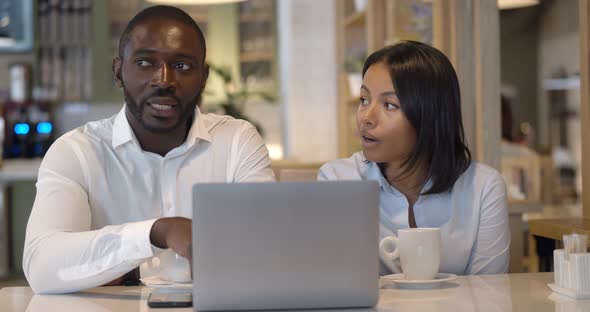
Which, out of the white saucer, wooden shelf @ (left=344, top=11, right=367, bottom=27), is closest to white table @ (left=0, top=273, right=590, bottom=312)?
the white saucer

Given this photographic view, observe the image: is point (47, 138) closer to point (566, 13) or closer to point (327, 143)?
point (327, 143)

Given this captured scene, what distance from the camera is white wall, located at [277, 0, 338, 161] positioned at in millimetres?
7613

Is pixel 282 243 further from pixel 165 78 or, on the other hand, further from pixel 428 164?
pixel 428 164

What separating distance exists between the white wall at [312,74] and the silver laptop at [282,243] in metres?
6.06

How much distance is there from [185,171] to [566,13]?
1247 centimetres

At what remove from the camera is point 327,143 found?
25.1ft

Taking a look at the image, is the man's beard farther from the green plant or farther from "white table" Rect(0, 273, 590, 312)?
the green plant

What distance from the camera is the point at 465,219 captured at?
2.29 meters

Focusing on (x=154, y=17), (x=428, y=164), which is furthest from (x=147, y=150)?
(x=428, y=164)

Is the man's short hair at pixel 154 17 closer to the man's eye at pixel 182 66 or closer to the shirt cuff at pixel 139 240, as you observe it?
the man's eye at pixel 182 66

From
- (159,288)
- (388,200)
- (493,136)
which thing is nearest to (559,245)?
(388,200)

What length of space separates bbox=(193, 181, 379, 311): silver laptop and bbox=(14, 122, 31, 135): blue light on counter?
6.59 metres

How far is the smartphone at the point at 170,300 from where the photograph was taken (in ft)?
5.32

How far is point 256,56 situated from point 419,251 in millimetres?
6666
